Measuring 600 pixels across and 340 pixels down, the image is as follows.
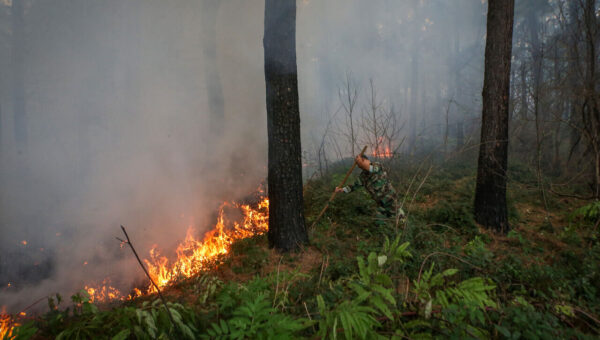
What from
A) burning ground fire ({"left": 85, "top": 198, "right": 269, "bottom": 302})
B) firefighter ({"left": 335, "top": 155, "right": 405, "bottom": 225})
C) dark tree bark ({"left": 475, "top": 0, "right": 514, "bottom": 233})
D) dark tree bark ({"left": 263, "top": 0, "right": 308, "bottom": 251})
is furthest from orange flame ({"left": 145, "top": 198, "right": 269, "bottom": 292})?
dark tree bark ({"left": 475, "top": 0, "right": 514, "bottom": 233})

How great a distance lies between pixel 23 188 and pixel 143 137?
11.8 feet

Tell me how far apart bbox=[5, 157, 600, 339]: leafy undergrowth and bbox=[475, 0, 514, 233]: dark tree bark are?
1.11 feet

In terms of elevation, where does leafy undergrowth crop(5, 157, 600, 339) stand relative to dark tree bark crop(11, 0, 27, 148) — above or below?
below

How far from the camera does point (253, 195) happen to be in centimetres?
855

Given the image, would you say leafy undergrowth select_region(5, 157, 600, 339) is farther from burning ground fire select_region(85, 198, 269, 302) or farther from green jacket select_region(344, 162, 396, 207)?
burning ground fire select_region(85, 198, 269, 302)

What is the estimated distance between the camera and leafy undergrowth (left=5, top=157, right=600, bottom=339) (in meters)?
1.42

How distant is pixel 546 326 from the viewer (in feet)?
4.31

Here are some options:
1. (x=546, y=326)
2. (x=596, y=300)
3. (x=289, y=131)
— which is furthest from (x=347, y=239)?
(x=546, y=326)

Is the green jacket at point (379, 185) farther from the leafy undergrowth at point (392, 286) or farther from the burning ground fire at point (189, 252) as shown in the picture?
the burning ground fire at point (189, 252)

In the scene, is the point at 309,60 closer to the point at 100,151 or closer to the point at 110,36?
the point at 110,36

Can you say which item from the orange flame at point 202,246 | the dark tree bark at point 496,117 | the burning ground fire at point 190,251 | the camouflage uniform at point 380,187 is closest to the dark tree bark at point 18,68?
the burning ground fire at point 190,251

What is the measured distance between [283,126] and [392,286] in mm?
2908

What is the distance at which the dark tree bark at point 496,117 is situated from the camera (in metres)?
4.22

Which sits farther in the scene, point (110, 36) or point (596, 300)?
point (110, 36)
